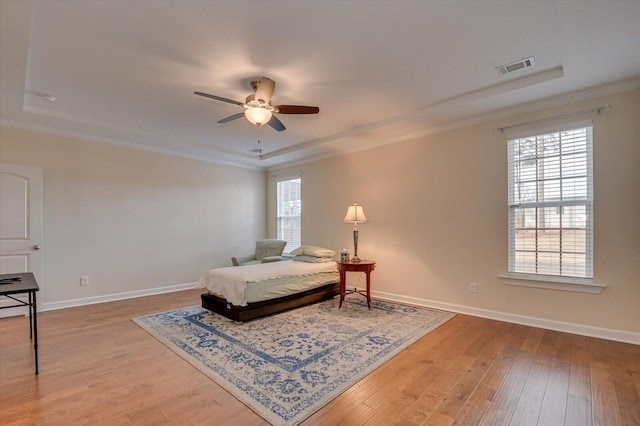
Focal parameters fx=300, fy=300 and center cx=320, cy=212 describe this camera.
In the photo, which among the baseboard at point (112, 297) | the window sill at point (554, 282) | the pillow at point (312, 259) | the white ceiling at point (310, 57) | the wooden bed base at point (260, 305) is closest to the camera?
the white ceiling at point (310, 57)

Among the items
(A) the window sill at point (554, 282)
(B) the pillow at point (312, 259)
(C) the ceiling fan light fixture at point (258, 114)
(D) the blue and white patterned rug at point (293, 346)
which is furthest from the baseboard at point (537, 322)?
(C) the ceiling fan light fixture at point (258, 114)

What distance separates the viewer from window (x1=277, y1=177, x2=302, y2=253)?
648 cm

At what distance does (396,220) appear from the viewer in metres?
4.81

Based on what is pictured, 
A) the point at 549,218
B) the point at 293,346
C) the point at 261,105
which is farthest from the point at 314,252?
the point at 549,218

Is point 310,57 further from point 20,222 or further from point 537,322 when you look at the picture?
point 20,222

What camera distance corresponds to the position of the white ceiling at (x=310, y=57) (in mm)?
2107

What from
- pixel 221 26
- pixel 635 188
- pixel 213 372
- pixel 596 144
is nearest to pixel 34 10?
pixel 221 26

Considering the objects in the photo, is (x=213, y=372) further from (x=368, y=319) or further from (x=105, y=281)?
(x=105, y=281)

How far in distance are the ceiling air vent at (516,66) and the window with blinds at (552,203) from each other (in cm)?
105

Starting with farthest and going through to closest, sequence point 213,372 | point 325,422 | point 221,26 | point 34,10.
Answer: point 213,372 → point 221,26 → point 34,10 → point 325,422

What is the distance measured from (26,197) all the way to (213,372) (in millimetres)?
3846

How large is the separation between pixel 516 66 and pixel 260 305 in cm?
381

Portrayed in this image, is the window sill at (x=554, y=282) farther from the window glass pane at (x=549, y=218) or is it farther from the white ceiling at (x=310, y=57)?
the white ceiling at (x=310, y=57)

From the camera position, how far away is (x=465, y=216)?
4.09m
